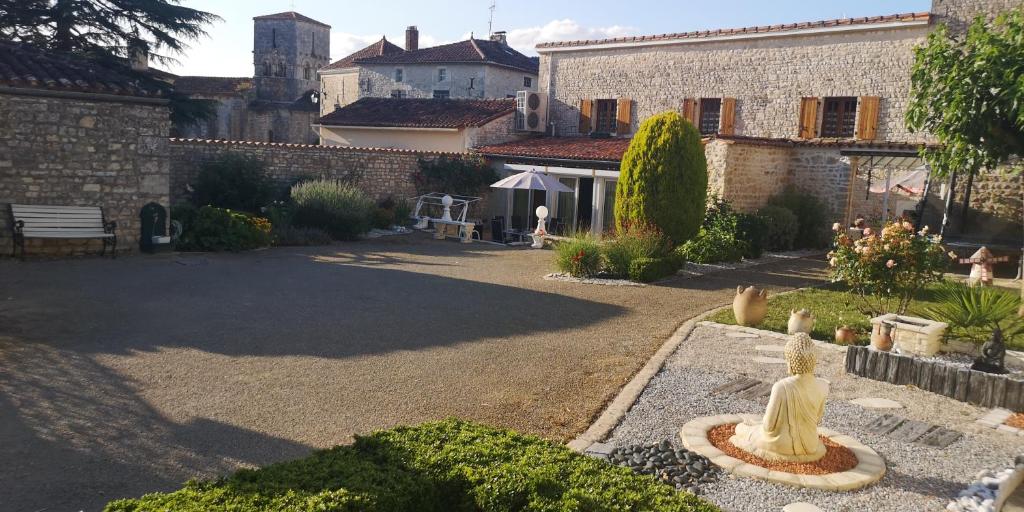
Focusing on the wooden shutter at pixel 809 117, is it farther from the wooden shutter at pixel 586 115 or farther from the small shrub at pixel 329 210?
the small shrub at pixel 329 210

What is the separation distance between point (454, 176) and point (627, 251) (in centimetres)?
929

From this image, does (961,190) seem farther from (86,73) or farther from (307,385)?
(86,73)

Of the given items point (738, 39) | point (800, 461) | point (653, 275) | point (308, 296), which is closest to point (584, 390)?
point (800, 461)

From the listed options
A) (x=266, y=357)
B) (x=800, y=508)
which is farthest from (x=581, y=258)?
(x=800, y=508)

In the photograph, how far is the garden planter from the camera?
7.66m

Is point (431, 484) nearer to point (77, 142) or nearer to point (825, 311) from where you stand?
point (825, 311)

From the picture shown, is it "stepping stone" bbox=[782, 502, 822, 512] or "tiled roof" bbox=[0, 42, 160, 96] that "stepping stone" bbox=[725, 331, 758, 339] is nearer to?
"stepping stone" bbox=[782, 502, 822, 512]

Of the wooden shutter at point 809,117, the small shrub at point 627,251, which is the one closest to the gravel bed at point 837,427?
the small shrub at point 627,251

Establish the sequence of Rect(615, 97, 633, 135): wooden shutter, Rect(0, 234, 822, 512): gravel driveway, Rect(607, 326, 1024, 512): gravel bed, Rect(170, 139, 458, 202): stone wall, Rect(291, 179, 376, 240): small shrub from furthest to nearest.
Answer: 1. Rect(615, 97, 633, 135): wooden shutter
2. Rect(170, 139, 458, 202): stone wall
3. Rect(291, 179, 376, 240): small shrub
4. Rect(0, 234, 822, 512): gravel driveway
5. Rect(607, 326, 1024, 512): gravel bed

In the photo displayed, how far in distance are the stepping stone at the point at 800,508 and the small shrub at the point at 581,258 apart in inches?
354

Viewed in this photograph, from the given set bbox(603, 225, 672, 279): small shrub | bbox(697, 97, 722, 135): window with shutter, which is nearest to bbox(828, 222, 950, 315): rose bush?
bbox(603, 225, 672, 279): small shrub

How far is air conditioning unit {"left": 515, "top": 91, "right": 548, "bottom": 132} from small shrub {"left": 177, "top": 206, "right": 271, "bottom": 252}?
11810 mm

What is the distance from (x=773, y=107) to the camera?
20.8m

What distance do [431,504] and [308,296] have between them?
7.44 meters
